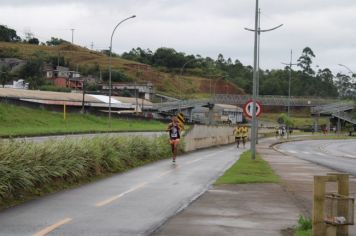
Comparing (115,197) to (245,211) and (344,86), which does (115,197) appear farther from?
(344,86)

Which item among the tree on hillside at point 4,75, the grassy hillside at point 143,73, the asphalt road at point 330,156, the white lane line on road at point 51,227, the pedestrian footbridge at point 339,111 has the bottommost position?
the asphalt road at point 330,156

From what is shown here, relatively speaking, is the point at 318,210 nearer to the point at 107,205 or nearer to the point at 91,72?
the point at 107,205

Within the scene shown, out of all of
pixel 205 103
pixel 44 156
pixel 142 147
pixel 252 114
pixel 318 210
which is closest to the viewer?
pixel 318 210

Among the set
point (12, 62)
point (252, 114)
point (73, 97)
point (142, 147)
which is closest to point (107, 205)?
point (142, 147)

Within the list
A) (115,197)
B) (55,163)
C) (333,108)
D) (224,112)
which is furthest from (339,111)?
(115,197)

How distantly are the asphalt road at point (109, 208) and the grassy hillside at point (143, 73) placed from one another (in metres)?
149

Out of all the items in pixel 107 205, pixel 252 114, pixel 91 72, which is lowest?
pixel 107 205

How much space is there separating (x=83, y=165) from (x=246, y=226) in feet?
24.0

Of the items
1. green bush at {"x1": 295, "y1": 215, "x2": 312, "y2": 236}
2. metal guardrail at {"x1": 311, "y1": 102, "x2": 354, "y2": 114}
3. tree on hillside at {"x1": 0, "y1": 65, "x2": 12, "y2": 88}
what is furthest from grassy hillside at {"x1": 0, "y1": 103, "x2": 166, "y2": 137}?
metal guardrail at {"x1": 311, "y1": 102, "x2": 354, "y2": 114}

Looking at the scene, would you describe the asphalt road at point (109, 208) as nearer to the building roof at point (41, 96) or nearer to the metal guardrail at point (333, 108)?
the building roof at point (41, 96)

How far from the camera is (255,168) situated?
2128cm

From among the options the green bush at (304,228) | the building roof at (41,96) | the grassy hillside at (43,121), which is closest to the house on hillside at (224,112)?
the building roof at (41,96)

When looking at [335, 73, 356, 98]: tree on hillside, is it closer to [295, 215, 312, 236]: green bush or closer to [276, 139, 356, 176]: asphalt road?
[276, 139, 356, 176]: asphalt road

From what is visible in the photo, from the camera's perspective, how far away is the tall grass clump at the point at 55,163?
1189 centimetres
